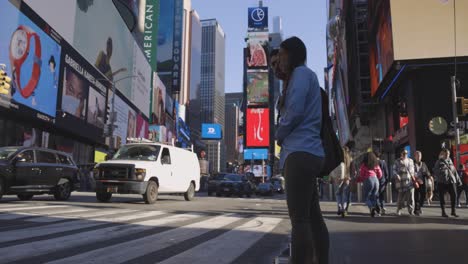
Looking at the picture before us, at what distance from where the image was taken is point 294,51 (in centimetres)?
347

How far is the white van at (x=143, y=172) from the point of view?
13.1 meters

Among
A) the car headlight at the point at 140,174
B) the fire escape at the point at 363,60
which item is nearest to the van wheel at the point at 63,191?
the car headlight at the point at 140,174

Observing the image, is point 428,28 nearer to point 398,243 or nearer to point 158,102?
point 398,243

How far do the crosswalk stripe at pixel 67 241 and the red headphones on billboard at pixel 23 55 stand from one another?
23.2 meters

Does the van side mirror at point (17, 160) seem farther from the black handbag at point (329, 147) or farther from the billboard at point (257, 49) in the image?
the billboard at point (257, 49)

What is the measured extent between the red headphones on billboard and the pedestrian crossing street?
2108 centimetres

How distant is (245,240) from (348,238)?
1672mm

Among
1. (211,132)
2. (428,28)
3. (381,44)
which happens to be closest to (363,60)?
(381,44)

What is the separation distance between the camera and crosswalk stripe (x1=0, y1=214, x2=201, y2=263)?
4.59 metres

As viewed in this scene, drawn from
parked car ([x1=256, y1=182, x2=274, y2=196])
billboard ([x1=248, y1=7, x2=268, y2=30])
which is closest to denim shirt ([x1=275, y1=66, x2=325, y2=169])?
parked car ([x1=256, y1=182, x2=274, y2=196])

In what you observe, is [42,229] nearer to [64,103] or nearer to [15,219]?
[15,219]

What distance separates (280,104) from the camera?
350 centimetres

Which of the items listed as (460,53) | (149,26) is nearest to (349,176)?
(460,53)

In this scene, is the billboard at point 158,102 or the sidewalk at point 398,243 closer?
the sidewalk at point 398,243
